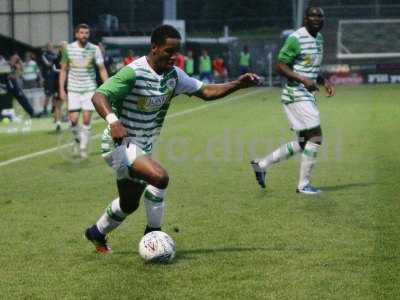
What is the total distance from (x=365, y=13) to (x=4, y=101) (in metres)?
31.2

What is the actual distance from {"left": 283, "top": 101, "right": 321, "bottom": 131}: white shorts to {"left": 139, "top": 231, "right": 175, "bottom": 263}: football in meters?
4.49

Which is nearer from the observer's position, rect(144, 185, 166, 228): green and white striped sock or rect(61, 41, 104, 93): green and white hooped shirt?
rect(144, 185, 166, 228): green and white striped sock

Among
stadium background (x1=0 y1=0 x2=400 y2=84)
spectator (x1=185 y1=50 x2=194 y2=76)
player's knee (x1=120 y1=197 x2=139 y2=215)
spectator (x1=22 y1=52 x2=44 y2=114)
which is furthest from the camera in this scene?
spectator (x1=185 y1=50 x2=194 y2=76)

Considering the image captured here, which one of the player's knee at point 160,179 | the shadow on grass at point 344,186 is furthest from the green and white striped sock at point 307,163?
the player's knee at point 160,179

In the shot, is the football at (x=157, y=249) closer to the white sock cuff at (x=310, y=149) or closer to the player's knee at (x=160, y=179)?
the player's knee at (x=160, y=179)

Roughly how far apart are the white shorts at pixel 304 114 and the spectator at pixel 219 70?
34.8 metres

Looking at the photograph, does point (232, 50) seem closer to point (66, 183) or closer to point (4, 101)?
point (4, 101)

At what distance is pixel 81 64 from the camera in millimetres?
16547

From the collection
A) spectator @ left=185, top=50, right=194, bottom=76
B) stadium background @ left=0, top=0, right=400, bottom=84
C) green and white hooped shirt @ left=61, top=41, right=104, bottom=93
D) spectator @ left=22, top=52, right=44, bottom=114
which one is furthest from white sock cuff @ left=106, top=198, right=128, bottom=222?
spectator @ left=185, top=50, right=194, bottom=76

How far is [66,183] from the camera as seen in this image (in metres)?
13.3

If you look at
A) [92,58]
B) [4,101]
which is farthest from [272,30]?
[92,58]

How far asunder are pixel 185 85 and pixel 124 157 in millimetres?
967

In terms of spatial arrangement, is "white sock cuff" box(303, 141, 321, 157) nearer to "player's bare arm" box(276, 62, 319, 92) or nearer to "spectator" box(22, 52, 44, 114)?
"player's bare arm" box(276, 62, 319, 92)

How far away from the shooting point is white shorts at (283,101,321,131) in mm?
11805
